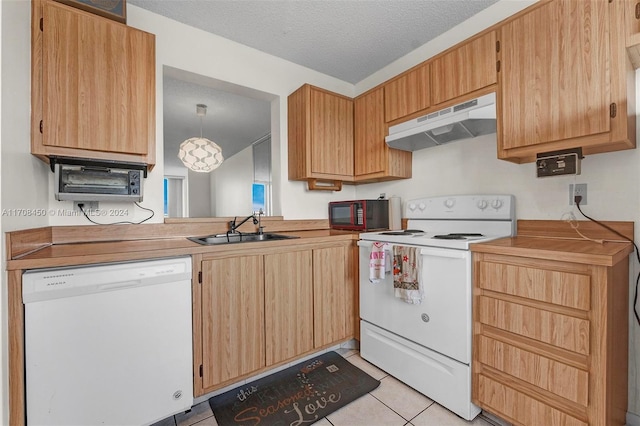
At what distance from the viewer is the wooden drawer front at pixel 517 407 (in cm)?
120

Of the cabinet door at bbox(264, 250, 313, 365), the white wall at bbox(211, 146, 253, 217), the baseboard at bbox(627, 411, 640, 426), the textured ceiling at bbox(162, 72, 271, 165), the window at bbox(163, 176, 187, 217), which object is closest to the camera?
the baseboard at bbox(627, 411, 640, 426)

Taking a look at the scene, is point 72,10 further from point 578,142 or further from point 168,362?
point 578,142

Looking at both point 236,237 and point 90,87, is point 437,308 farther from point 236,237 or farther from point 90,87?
point 90,87

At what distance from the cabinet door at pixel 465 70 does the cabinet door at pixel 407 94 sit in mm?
62

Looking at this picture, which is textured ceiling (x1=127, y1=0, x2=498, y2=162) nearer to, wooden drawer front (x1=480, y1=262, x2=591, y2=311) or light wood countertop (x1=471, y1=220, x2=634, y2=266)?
light wood countertop (x1=471, y1=220, x2=634, y2=266)

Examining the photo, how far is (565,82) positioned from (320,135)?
159 cm

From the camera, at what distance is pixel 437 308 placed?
5.15 feet

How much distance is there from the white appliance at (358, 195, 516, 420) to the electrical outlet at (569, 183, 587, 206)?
0.29 meters

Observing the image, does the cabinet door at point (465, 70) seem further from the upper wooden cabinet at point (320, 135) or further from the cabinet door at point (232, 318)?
the cabinet door at point (232, 318)

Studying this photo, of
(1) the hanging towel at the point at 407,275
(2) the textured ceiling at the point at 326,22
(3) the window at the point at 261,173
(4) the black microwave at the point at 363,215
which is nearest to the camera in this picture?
(1) the hanging towel at the point at 407,275

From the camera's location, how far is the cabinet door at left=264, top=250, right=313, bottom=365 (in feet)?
5.68

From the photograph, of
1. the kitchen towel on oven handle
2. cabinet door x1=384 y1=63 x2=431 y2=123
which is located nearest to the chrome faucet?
the kitchen towel on oven handle

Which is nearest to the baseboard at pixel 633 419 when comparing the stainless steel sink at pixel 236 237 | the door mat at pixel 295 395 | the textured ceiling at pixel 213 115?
the door mat at pixel 295 395

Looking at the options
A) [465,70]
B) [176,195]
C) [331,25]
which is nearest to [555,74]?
[465,70]
